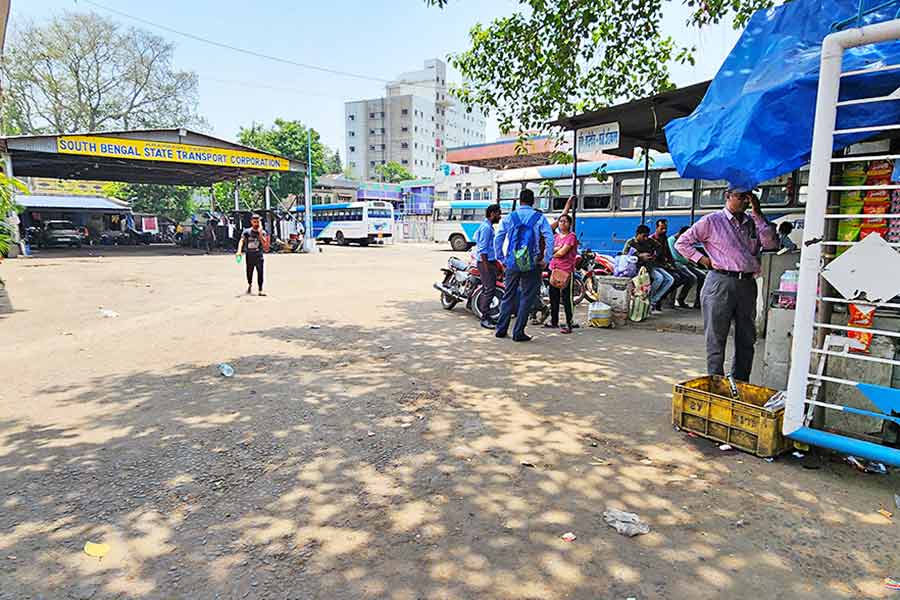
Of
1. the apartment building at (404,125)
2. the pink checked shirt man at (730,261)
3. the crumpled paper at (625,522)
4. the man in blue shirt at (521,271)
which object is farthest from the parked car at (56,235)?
the apartment building at (404,125)

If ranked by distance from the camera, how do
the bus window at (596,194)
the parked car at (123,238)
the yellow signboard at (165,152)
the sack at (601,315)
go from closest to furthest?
the sack at (601,315) < the bus window at (596,194) < the yellow signboard at (165,152) < the parked car at (123,238)

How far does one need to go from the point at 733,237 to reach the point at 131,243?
37719 millimetres

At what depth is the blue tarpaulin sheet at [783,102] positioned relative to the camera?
10.6ft

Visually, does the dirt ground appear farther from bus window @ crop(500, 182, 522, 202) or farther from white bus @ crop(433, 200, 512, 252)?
white bus @ crop(433, 200, 512, 252)

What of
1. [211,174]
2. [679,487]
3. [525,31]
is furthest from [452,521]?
[211,174]

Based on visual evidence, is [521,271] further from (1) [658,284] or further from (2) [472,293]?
(1) [658,284]

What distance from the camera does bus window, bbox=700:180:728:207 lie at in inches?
432

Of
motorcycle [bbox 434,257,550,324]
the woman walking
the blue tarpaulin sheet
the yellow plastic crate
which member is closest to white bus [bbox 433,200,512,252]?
motorcycle [bbox 434,257,550,324]

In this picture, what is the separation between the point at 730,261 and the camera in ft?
14.1

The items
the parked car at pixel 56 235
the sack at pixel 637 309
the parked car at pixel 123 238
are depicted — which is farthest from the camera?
the parked car at pixel 123 238

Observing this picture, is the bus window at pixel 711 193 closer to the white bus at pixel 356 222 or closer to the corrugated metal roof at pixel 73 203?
the white bus at pixel 356 222

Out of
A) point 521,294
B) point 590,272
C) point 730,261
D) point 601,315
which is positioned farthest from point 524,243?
point 590,272

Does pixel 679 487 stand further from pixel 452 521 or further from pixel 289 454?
pixel 289 454

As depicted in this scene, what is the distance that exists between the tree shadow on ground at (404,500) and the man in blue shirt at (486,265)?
10.0 feet
